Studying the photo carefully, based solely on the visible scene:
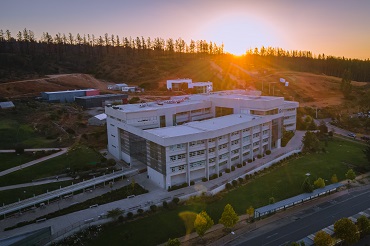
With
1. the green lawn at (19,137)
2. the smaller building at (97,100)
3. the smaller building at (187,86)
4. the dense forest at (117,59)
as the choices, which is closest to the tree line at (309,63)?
the dense forest at (117,59)

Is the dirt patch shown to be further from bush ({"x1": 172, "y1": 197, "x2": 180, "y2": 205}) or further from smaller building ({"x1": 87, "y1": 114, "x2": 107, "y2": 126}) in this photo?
bush ({"x1": 172, "y1": 197, "x2": 180, "y2": 205})

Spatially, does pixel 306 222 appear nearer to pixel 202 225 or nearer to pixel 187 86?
pixel 202 225

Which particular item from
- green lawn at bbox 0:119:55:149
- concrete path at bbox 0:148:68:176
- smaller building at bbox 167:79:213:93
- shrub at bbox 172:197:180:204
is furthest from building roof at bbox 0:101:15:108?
shrub at bbox 172:197:180:204

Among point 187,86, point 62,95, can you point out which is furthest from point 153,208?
point 187,86

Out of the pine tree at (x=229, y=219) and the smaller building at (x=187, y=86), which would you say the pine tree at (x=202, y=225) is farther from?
the smaller building at (x=187, y=86)

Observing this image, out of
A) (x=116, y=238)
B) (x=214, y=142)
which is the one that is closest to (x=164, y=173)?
(x=214, y=142)

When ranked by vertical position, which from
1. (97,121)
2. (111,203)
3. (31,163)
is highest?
(97,121)

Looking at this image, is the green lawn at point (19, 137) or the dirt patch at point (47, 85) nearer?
the green lawn at point (19, 137)
